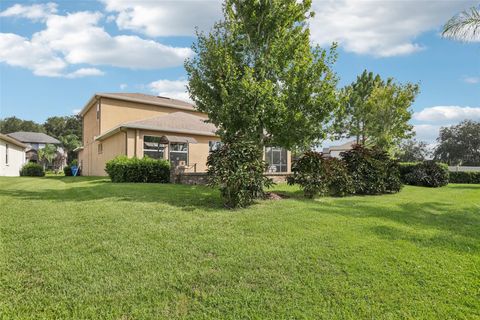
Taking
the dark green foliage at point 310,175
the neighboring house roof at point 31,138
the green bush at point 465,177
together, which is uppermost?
the neighboring house roof at point 31,138

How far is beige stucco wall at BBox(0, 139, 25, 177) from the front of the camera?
2549 cm

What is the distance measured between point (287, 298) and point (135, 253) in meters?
2.19

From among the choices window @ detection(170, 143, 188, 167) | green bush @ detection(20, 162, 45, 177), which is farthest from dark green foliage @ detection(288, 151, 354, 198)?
green bush @ detection(20, 162, 45, 177)

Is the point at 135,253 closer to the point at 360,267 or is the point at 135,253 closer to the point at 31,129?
the point at 360,267

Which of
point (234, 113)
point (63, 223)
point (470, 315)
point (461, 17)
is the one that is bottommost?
point (470, 315)

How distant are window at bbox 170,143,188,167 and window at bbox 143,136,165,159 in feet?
2.02

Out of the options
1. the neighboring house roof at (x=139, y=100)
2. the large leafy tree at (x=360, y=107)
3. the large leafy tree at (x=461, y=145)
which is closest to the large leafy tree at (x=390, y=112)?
the large leafy tree at (x=360, y=107)

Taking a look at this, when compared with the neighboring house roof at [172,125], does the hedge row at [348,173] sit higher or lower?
lower

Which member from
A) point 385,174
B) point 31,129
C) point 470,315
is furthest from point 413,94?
point 31,129

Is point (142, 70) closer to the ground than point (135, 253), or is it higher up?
higher up

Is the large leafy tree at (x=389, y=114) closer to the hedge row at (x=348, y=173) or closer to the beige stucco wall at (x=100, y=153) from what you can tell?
the hedge row at (x=348, y=173)

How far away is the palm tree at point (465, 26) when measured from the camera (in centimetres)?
870

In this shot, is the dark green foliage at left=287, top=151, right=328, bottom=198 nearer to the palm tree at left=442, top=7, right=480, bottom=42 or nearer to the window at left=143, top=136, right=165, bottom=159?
the palm tree at left=442, top=7, right=480, bottom=42

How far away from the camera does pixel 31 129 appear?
68000 mm
